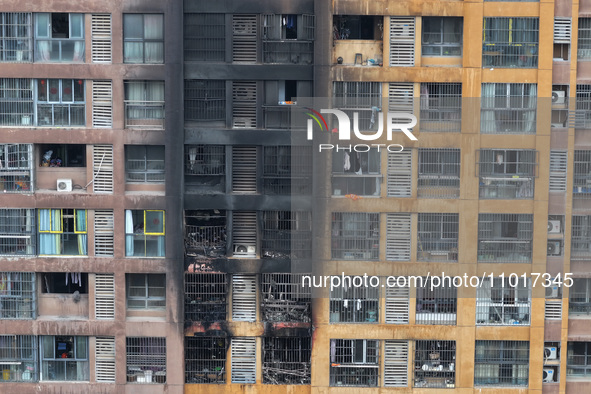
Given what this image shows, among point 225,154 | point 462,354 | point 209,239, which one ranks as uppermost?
point 225,154

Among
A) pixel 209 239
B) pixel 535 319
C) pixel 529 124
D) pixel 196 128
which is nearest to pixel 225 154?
pixel 196 128

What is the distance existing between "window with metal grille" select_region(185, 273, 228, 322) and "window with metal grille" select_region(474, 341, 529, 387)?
298 inches

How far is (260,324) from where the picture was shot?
21.8 m

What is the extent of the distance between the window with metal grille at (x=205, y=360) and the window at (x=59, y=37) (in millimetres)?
8910

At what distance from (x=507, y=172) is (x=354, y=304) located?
5809 mm

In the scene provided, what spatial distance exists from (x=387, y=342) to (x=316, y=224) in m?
4.03

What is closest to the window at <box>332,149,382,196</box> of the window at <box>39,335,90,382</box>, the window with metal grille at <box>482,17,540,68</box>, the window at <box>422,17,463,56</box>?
the window at <box>422,17,463,56</box>

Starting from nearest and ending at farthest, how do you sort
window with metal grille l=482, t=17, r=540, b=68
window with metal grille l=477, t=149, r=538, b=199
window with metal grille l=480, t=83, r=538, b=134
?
window with metal grille l=482, t=17, r=540, b=68 → window with metal grille l=480, t=83, r=538, b=134 → window with metal grille l=477, t=149, r=538, b=199

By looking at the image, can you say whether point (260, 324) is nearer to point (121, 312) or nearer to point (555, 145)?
point (121, 312)

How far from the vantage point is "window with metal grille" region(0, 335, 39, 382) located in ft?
72.5

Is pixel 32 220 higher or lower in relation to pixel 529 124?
lower

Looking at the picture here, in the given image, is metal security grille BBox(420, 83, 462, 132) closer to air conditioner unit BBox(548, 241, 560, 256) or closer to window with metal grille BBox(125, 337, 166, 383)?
air conditioner unit BBox(548, 241, 560, 256)

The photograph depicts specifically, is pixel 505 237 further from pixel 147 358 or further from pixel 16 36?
pixel 16 36

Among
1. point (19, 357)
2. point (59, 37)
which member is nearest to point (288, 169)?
point (59, 37)
